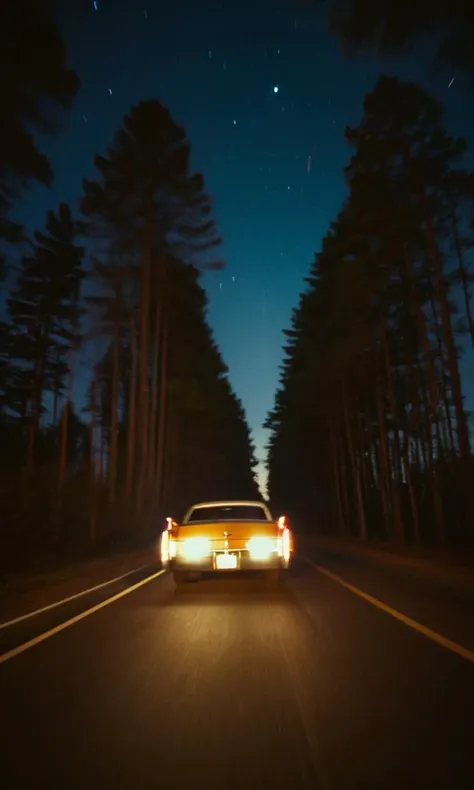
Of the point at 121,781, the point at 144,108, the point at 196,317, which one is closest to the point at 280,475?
the point at 196,317

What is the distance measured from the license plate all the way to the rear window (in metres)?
1.91

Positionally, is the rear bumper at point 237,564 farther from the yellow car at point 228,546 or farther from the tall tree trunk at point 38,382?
the tall tree trunk at point 38,382

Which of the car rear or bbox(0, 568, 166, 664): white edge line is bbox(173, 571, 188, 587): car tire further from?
bbox(0, 568, 166, 664): white edge line

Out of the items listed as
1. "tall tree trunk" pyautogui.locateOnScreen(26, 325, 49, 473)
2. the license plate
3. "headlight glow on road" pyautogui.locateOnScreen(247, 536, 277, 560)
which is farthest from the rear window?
"tall tree trunk" pyautogui.locateOnScreen(26, 325, 49, 473)

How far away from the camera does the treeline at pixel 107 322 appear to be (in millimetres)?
16891

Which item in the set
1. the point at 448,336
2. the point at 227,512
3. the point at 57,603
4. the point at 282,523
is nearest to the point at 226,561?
the point at 282,523

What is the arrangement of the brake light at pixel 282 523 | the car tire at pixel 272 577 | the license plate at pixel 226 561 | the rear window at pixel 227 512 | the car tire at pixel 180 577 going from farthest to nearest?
the rear window at pixel 227 512, the car tire at pixel 180 577, the car tire at pixel 272 577, the brake light at pixel 282 523, the license plate at pixel 226 561

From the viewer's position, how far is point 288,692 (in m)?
6.69

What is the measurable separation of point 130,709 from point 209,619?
530 cm

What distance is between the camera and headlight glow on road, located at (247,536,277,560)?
47.9ft

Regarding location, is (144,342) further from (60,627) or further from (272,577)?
(60,627)

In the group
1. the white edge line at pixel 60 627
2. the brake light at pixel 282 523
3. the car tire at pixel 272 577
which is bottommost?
the white edge line at pixel 60 627

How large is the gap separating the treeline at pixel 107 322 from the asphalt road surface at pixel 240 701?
9740 mm

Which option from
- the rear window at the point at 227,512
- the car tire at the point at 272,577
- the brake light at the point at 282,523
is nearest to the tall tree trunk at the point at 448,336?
the rear window at the point at 227,512
